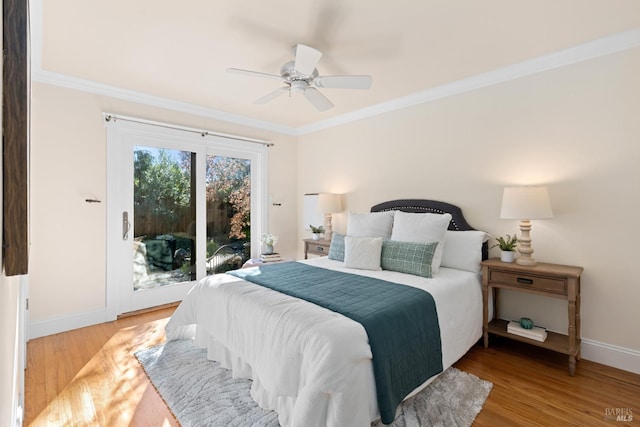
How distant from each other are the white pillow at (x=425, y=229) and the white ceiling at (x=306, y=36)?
54.4 inches

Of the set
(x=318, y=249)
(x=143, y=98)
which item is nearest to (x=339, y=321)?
(x=318, y=249)

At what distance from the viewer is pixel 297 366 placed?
1.63 metres

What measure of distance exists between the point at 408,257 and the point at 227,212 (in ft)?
8.79

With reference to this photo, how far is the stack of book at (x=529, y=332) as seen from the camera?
2506mm

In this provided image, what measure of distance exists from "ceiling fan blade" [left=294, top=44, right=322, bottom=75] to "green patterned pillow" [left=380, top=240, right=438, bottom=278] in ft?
5.44

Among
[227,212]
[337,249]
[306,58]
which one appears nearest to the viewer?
[306,58]

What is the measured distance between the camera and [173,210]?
12.7 feet

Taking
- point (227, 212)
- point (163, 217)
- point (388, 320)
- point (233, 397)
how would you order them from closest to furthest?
point (388, 320) → point (233, 397) → point (163, 217) → point (227, 212)

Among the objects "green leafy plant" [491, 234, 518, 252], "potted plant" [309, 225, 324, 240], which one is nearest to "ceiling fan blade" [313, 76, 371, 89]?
"green leafy plant" [491, 234, 518, 252]

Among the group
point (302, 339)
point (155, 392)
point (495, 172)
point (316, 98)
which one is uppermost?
point (316, 98)

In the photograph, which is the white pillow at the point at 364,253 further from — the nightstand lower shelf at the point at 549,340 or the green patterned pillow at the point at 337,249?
the nightstand lower shelf at the point at 549,340

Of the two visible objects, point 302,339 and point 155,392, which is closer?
point 302,339

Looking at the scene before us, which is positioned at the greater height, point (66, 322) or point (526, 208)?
point (526, 208)

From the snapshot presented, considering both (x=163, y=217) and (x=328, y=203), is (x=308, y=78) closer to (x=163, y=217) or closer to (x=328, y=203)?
(x=328, y=203)
